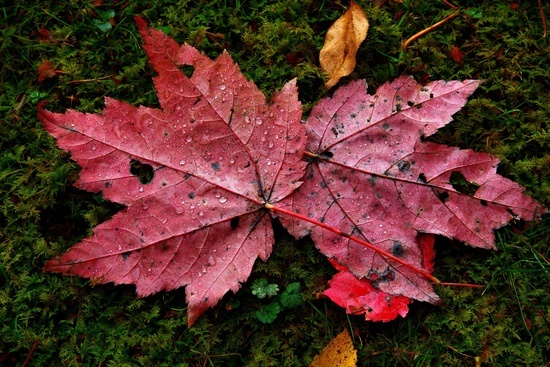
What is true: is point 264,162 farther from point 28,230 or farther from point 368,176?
point 28,230

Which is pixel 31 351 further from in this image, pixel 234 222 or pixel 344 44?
pixel 344 44

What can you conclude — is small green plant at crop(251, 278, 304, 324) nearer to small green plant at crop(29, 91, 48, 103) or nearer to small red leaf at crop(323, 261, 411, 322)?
small red leaf at crop(323, 261, 411, 322)

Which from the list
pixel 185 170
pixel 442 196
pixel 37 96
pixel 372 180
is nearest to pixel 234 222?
pixel 185 170

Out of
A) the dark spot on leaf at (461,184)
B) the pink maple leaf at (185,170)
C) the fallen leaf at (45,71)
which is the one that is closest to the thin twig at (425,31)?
the dark spot on leaf at (461,184)

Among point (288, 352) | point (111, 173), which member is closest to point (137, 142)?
point (111, 173)

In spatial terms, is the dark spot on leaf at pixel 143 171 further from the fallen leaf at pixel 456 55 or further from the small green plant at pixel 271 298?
the fallen leaf at pixel 456 55
